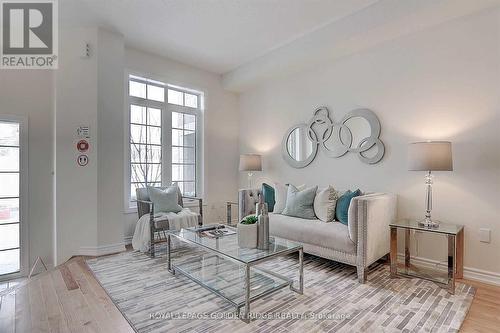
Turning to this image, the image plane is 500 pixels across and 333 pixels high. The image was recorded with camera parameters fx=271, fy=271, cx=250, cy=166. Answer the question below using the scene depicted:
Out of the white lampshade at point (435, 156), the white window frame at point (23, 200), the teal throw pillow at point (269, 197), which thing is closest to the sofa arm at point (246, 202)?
the teal throw pillow at point (269, 197)

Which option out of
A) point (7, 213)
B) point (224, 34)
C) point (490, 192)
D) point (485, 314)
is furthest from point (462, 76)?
point (7, 213)

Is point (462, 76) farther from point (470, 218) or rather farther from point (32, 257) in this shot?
point (32, 257)

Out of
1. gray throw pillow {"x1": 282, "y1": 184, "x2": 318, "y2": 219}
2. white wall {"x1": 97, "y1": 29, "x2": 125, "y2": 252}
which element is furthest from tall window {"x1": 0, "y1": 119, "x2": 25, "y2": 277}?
gray throw pillow {"x1": 282, "y1": 184, "x2": 318, "y2": 219}

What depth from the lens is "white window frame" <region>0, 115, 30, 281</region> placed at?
10.9 ft

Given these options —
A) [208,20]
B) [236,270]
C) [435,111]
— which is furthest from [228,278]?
[208,20]

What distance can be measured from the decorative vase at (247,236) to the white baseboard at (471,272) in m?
1.97

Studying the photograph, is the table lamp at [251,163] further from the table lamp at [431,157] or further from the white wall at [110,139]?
the table lamp at [431,157]

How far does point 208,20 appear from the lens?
3.16 meters

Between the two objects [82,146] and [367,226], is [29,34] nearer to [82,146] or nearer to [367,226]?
[82,146]

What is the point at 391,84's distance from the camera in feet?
10.4

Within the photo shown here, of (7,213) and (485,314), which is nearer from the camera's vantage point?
(485,314)

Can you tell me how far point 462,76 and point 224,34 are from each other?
2.69 m

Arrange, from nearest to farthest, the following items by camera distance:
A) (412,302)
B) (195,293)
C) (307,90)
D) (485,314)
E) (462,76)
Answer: (485,314) < (412,302) < (195,293) < (462,76) < (307,90)

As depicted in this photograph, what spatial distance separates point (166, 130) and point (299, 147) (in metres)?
2.13
